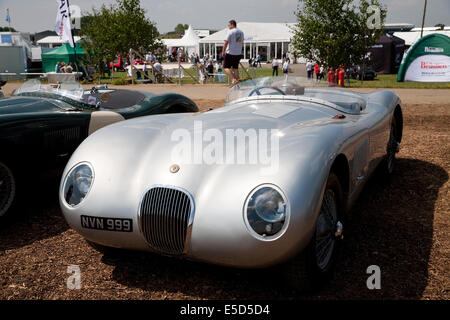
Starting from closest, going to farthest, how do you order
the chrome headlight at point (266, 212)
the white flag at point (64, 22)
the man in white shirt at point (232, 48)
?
the chrome headlight at point (266, 212)
the man in white shirt at point (232, 48)
the white flag at point (64, 22)

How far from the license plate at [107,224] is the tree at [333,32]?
16.9 metres

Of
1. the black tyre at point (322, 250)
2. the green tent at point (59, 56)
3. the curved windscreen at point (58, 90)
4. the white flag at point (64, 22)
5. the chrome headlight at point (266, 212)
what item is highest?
the white flag at point (64, 22)

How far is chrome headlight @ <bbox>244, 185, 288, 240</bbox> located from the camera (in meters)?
2.15

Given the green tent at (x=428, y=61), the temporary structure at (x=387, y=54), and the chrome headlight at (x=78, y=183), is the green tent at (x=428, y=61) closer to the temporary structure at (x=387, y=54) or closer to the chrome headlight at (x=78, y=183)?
A: the temporary structure at (x=387, y=54)

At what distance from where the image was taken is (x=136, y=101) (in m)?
5.27

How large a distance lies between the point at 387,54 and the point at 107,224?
2803 centimetres

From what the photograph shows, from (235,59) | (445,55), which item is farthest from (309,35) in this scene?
(235,59)

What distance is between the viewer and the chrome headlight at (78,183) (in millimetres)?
2570

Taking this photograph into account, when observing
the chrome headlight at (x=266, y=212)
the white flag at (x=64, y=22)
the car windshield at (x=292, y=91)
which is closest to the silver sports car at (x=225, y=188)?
the chrome headlight at (x=266, y=212)

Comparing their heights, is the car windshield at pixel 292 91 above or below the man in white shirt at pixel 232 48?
below

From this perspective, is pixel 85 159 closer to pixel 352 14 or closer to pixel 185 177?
pixel 185 177

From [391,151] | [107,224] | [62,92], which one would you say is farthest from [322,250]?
[62,92]

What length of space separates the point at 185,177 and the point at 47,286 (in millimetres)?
1129

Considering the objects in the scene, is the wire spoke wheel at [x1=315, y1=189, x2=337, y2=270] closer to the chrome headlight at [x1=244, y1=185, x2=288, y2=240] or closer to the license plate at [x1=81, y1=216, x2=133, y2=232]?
the chrome headlight at [x1=244, y1=185, x2=288, y2=240]
